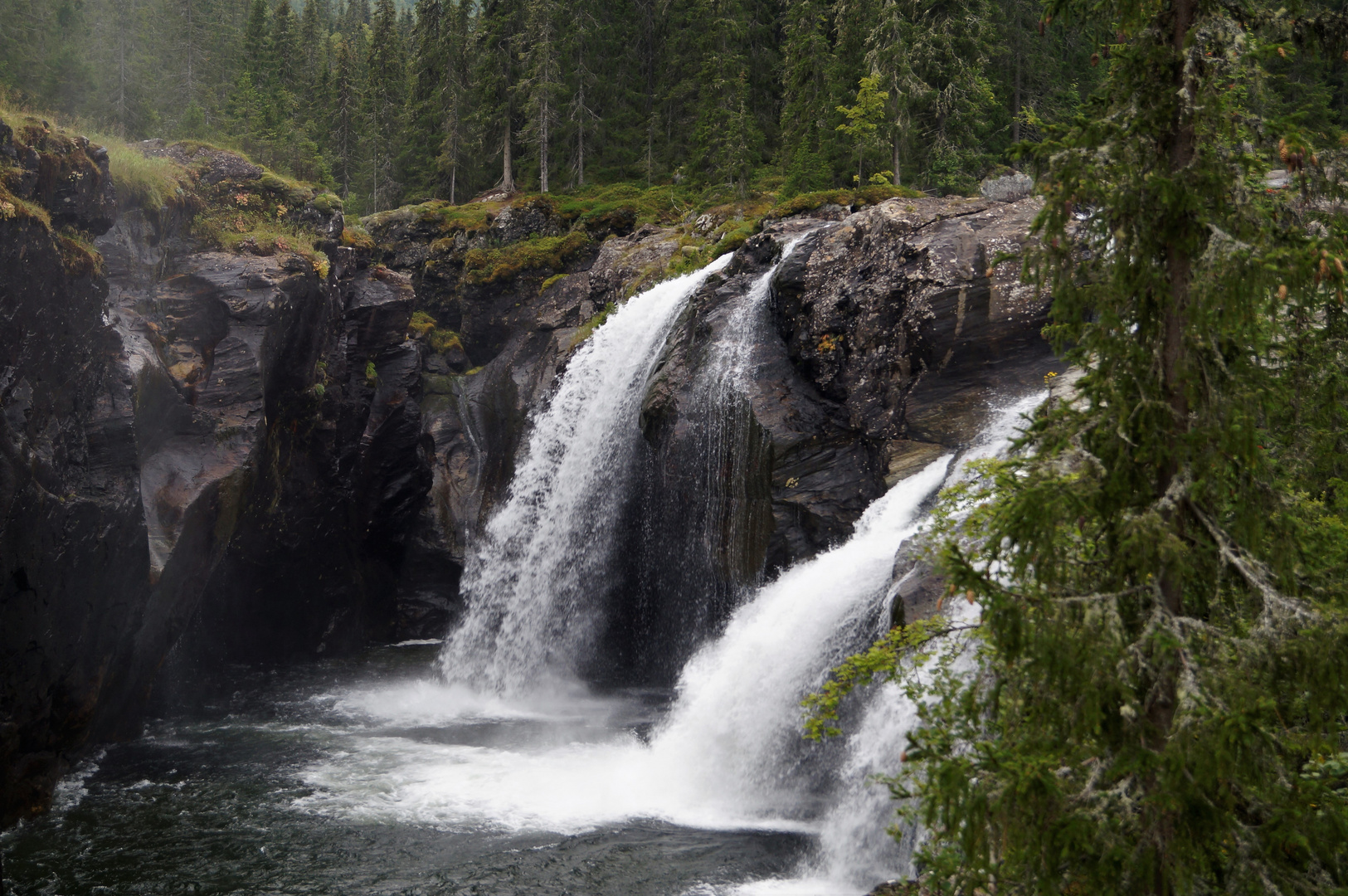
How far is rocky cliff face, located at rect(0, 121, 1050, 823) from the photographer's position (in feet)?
46.4

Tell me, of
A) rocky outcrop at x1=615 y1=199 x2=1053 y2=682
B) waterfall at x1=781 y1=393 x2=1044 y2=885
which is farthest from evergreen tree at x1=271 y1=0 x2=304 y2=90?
waterfall at x1=781 y1=393 x2=1044 y2=885

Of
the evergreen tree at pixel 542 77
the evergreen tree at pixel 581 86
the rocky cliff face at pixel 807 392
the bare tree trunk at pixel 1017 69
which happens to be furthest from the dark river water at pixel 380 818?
the evergreen tree at pixel 581 86

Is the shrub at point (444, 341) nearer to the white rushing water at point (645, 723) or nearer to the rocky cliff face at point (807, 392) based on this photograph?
the white rushing water at point (645, 723)

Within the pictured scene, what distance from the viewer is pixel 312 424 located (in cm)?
2291

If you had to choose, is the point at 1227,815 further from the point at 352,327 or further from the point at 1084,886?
the point at 352,327

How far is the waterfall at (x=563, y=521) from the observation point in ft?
73.4

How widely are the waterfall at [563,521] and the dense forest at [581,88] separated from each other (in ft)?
37.9

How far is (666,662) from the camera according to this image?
20.9 meters

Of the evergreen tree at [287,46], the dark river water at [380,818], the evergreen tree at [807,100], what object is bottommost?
the dark river water at [380,818]

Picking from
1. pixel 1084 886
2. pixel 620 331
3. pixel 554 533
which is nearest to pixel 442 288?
pixel 620 331

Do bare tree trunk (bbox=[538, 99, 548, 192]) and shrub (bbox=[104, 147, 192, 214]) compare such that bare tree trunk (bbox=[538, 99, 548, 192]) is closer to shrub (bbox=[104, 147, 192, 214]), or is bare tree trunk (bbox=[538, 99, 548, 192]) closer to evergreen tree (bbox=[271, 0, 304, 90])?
evergreen tree (bbox=[271, 0, 304, 90])

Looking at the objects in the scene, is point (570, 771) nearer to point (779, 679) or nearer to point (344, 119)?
point (779, 679)

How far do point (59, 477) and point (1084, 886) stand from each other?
1502 cm

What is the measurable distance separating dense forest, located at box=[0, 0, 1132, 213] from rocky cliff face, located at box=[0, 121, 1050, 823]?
9187mm
